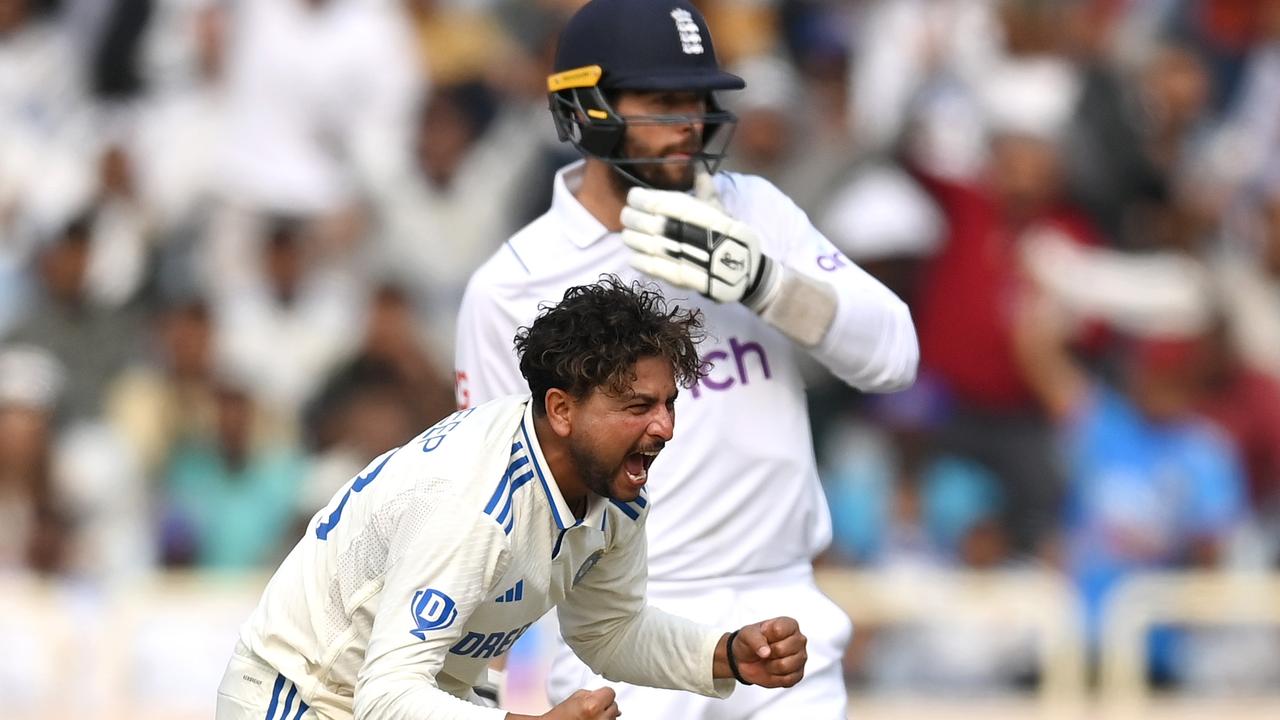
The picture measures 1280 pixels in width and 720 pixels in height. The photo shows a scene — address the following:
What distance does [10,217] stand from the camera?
8828 mm

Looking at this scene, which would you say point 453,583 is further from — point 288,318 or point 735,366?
point 288,318

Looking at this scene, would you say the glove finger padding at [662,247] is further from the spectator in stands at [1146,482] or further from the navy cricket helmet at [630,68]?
the spectator in stands at [1146,482]

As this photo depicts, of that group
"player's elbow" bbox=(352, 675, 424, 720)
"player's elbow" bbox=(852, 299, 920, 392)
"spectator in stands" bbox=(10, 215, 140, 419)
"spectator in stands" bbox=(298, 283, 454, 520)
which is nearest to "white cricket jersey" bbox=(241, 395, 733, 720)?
"player's elbow" bbox=(352, 675, 424, 720)

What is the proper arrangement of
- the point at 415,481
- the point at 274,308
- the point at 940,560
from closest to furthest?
the point at 415,481 < the point at 940,560 < the point at 274,308

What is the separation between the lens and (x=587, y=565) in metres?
3.69

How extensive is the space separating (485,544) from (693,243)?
0.98m

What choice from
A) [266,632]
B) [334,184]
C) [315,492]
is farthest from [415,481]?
[334,184]

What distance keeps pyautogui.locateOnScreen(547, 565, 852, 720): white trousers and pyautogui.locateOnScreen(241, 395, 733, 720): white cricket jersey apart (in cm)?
44

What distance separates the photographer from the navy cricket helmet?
169 inches

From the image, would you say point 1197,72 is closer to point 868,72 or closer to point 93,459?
point 868,72

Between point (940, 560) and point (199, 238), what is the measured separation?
3.35m

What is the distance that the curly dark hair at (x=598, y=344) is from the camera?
3338 mm

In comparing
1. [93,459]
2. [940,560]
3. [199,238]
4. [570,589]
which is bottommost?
[940,560]

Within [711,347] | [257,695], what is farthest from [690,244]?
[257,695]
